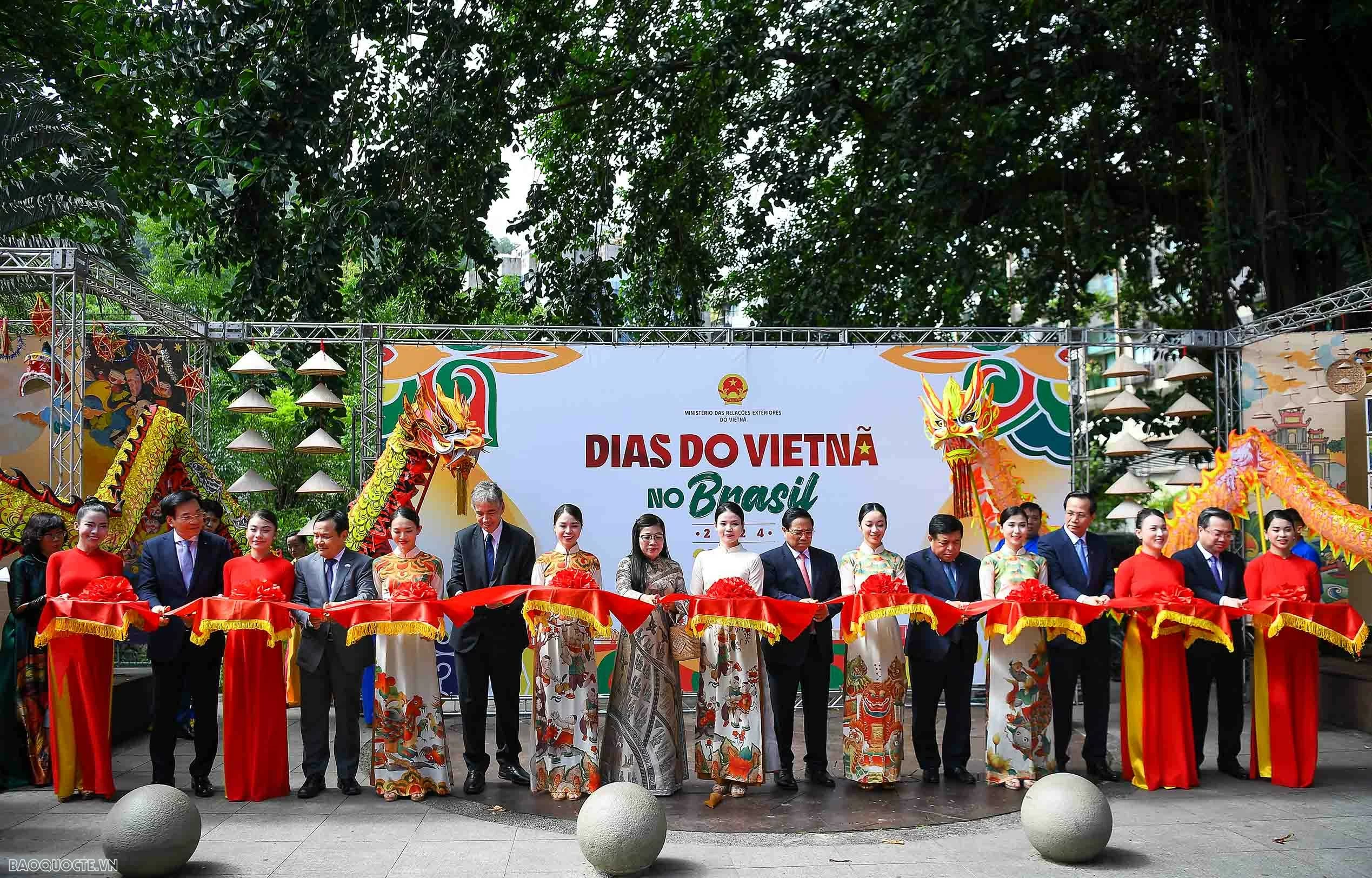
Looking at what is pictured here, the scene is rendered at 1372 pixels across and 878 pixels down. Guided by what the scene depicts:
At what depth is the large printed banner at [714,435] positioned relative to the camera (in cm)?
792

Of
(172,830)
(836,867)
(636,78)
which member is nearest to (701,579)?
(836,867)

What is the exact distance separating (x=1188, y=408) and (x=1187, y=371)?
1.09ft

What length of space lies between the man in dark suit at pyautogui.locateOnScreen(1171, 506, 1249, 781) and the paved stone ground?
36cm

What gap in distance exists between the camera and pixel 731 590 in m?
5.44

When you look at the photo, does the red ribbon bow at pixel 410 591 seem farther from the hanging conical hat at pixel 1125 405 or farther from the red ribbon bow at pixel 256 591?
the hanging conical hat at pixel 1125 405

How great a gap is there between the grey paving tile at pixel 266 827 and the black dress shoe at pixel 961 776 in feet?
10.2

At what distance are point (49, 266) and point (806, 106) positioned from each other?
6793 mm

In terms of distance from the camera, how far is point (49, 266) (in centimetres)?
685

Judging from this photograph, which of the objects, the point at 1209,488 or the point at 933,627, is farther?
the point at 1209,488

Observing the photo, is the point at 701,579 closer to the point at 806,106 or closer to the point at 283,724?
the point at 283,724

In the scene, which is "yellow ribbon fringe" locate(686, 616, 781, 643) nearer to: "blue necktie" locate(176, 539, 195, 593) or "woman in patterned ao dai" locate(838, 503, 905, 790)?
"woman in patterned ao dai" locate(838, 503, 905, 790)

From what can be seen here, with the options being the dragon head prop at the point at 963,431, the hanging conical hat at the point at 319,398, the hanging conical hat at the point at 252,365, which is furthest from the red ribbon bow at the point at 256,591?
the dragon head prop at the point at 963,431

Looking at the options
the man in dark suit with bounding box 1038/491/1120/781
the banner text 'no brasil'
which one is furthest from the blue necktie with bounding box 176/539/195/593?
the man in dark suit with bounding box 1038/491/1120/781

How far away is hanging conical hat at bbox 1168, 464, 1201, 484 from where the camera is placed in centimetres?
1052
